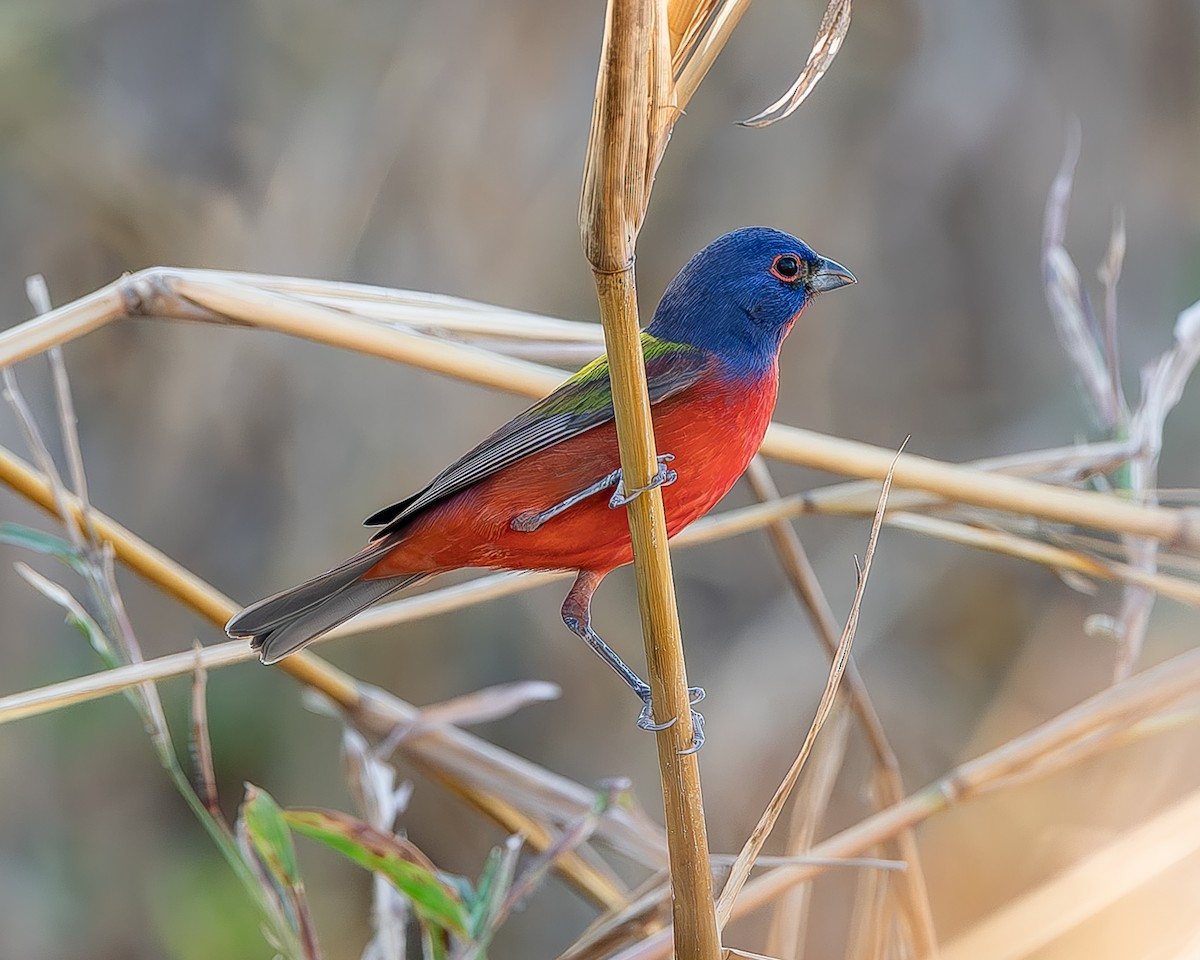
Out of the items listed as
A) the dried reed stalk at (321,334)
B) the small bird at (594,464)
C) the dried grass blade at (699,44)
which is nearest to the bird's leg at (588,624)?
the small bird at (594,464)

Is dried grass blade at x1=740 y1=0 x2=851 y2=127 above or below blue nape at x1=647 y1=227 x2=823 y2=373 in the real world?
above

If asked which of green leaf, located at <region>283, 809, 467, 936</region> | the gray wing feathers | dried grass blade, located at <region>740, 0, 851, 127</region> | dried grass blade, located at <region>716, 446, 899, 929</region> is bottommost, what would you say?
green leaf, located at <region>283, 809, 467, 936</region>

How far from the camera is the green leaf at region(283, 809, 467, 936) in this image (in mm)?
1506

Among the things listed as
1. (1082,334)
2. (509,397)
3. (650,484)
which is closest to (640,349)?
(650,484)

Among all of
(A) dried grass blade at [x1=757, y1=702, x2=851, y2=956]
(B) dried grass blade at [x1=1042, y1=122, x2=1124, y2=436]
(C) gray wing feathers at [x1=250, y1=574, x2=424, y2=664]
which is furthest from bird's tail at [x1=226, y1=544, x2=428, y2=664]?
(B) dried grass blade at [x1=1042, y1=122, x2=1124, y2=436]

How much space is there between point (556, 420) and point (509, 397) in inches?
83.7

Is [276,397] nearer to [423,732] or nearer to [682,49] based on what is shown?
[423,732]

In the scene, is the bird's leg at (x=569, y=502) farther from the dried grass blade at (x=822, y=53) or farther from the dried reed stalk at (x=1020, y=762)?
the dried reed stalk at (x=1020, y=762)

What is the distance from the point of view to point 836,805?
3.57 metres

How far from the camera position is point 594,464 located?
131 cm

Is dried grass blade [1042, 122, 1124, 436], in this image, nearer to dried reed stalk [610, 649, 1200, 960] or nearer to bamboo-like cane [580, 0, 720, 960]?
dried reed stalk [610, 649, 1200, 960]

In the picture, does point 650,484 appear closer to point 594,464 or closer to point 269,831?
point 594,464

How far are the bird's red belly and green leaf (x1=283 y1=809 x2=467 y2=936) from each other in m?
0.37

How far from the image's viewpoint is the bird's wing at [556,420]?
4.32ft
